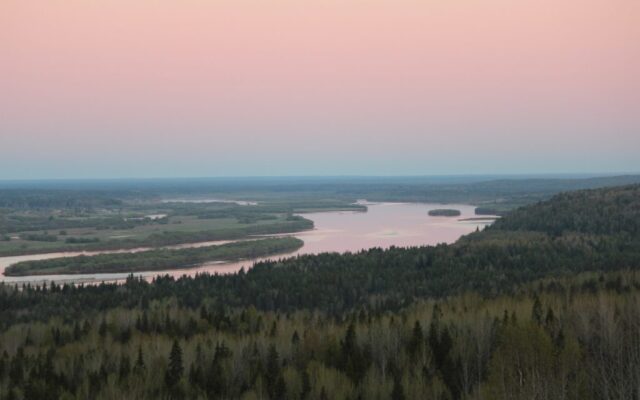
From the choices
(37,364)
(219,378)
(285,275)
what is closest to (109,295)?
(285,275)

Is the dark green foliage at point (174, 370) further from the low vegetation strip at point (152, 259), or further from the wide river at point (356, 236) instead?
the low vegetation strip at point (152, 259)

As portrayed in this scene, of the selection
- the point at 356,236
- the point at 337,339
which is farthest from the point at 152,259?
the point at 337,339

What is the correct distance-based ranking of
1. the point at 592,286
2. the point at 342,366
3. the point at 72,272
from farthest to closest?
1. the point at 72,272
2. the point at 592,286
3. the point at 342,366

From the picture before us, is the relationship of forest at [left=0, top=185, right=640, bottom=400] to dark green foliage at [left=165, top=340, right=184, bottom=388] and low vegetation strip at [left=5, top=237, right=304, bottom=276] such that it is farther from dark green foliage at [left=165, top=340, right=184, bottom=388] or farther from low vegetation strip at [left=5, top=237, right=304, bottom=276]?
low vegetation strip at [left=5, top=237, right=304, bottom=276]

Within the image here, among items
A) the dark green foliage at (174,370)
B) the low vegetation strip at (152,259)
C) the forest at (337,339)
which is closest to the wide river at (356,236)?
the low vegetation strip at (152,259)

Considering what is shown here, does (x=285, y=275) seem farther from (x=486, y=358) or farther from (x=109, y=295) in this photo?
(x=486, y=358)

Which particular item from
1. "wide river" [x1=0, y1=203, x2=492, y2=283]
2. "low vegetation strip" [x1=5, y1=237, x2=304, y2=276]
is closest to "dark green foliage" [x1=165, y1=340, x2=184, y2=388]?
"wide river" [x1=0, y1=203, x2=492, y2=283]
